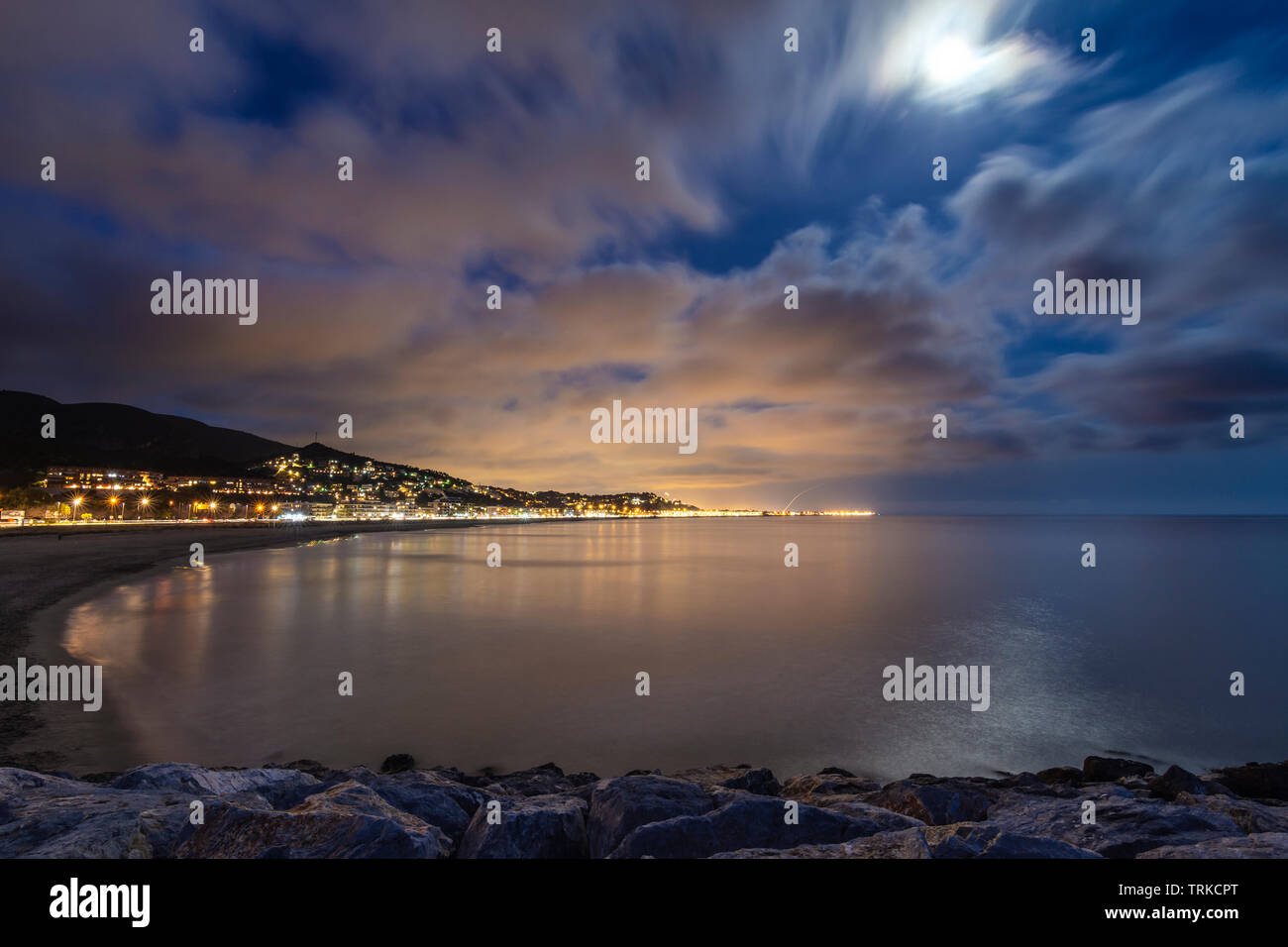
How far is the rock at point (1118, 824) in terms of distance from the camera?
574cm

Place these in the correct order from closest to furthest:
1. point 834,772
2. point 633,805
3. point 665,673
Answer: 1. point 633,805
2. point 834,772
3. point 665,673

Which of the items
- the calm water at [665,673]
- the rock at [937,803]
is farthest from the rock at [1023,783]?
the rock at [937,803]

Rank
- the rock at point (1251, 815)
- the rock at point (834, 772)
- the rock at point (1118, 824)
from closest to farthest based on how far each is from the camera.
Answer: the rock at point (1118, 824) < the rock at point (1251, 815) < the rock at point (834, 772)

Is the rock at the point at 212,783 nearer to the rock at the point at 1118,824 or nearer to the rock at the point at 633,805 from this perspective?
the rock at the point at 633,805

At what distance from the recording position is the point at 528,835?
18.5 feet

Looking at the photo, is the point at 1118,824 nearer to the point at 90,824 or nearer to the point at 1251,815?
the point at 1251,815

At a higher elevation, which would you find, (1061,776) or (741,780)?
(741,780)

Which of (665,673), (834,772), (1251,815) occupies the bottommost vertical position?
(665,673)

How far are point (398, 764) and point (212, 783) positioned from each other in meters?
4.49

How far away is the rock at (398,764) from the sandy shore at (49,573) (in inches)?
220

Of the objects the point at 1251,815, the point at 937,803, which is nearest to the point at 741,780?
the point at 937,803

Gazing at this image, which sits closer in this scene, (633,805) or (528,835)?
(528,835)

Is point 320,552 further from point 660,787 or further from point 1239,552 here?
point 1239,552
